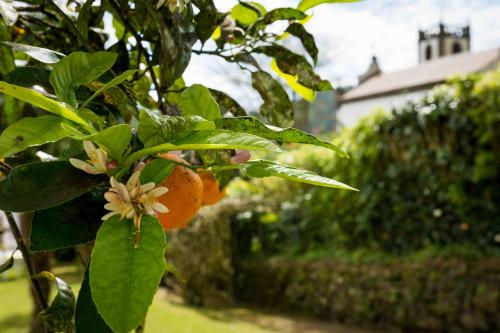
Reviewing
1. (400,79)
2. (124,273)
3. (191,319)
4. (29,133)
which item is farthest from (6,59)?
(400,79)

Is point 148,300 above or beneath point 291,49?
beneath

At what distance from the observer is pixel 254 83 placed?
78 centimetres

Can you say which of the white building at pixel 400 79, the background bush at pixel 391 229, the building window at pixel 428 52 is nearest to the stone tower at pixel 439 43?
the building window at pixel 428 52

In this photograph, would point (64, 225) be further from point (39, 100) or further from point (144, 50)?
point (144, 50)

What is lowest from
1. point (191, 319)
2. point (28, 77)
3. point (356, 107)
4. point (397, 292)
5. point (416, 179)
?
point (191, 319)

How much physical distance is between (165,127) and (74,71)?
0.11 meters

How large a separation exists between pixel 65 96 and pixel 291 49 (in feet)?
1.34

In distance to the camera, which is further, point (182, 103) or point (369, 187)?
point (369, 187)

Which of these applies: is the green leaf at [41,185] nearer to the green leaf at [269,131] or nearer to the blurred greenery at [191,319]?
the green leaf at [269,131]

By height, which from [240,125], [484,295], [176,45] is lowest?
[484,295]

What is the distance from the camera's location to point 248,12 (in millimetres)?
775

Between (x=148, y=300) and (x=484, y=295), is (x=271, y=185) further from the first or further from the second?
(x=148, y=300)

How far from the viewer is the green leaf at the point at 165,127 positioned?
1.31 feet

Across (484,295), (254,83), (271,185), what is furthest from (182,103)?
(271,185)
